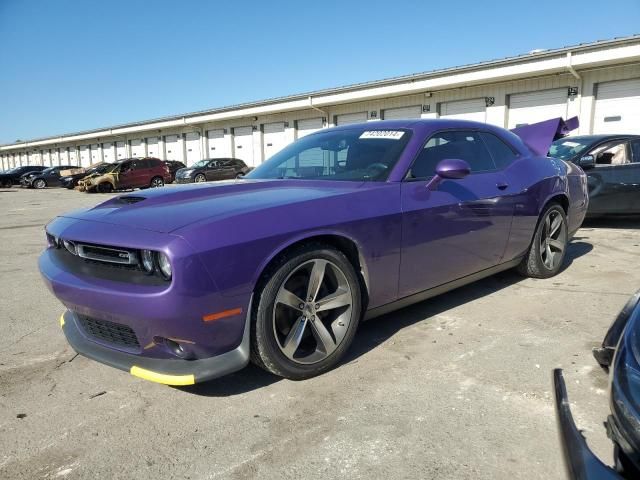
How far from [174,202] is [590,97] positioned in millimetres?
15942

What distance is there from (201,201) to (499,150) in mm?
2609

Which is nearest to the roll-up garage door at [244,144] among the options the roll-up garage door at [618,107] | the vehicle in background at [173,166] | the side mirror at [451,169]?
the vehicle in background at [173,166]

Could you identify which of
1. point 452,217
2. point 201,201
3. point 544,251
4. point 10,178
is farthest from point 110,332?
point 10,178

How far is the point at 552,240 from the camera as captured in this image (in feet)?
15.2

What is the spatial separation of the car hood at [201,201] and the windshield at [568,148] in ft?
18.5

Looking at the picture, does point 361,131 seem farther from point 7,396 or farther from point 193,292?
point 7,396

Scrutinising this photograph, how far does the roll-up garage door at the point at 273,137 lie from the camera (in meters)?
27.1

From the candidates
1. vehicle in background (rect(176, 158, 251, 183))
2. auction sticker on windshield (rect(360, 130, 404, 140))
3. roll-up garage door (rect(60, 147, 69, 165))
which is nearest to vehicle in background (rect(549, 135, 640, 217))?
auction sticker on windshield (rect(360, 130, 404, 140))

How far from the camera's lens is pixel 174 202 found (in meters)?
2.71

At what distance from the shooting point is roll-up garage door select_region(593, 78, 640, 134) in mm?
14164

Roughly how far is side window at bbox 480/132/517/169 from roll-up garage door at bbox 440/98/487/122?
14.4 metres

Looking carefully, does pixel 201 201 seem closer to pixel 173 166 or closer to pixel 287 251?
pixel 287 251

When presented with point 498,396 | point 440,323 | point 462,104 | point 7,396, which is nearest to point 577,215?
point 440,323

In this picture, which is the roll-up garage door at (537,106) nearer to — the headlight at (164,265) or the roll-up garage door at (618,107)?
the roll-up garage door at (618,107)
